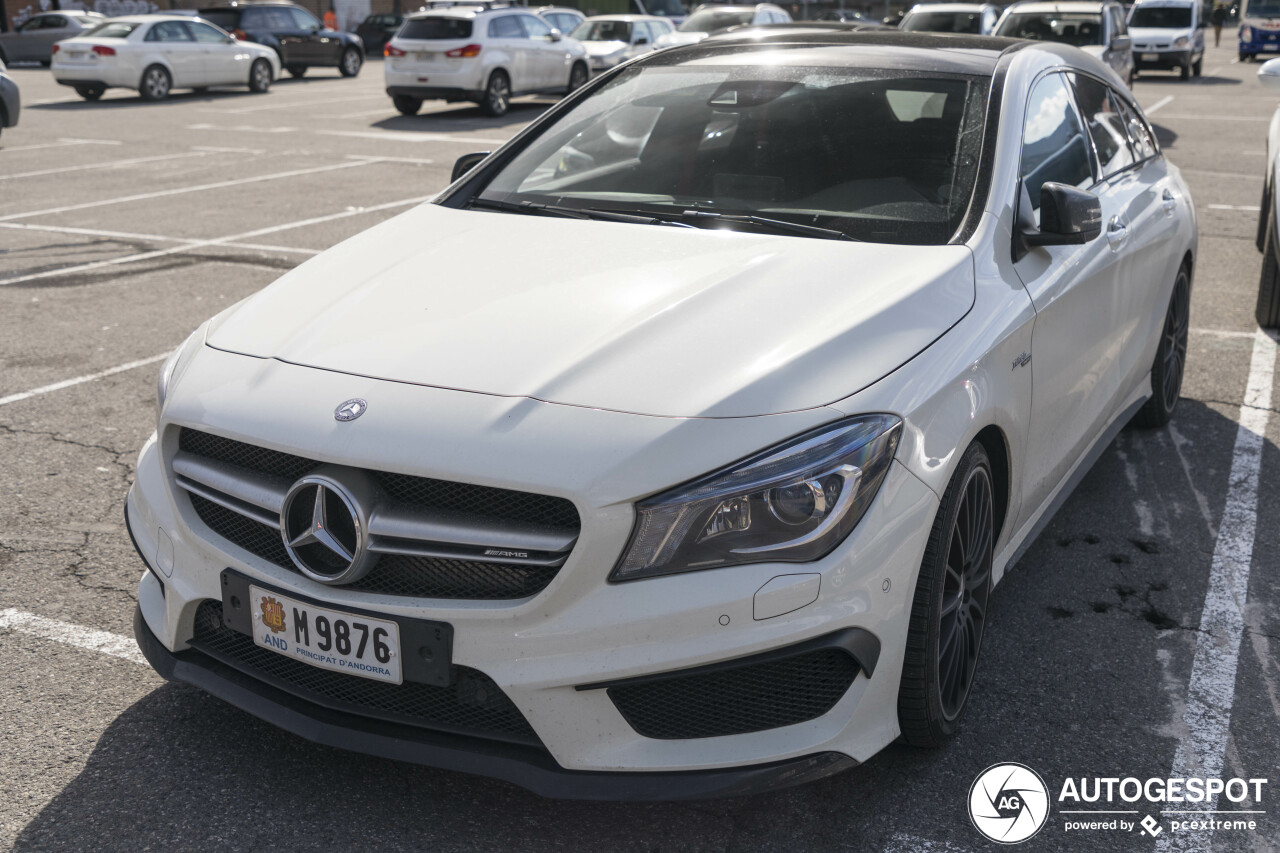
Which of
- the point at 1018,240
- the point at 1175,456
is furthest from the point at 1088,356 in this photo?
the point at 1175,456

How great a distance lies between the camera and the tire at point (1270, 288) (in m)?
6.61

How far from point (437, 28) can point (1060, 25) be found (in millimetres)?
9328

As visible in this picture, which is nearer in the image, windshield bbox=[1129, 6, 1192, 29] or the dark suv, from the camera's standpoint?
windshield bbox=[1129, 6, 1192, 29]

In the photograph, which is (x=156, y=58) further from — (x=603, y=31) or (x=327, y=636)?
(x=327, y=636)

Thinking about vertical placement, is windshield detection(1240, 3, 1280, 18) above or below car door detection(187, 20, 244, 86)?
above

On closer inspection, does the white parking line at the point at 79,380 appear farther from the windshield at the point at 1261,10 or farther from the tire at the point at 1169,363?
the windshield at the point at 1261,10

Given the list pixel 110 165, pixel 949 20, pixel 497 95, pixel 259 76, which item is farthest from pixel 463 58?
pixel 949 20

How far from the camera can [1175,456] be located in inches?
193

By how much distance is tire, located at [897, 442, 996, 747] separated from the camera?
2570mm

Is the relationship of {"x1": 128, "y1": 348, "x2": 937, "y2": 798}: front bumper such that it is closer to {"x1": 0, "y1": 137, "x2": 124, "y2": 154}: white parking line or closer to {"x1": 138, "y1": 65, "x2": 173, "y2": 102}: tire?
{"x1": 0, "y1": 137, "x2": 124, "y2": 154}: white parking line

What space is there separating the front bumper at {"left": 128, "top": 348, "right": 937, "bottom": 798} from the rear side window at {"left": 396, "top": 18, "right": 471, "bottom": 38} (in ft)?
58.5

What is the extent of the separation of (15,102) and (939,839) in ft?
49.3

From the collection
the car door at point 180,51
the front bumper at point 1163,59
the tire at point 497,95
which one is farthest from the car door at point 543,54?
the front bumper at point 1163,59

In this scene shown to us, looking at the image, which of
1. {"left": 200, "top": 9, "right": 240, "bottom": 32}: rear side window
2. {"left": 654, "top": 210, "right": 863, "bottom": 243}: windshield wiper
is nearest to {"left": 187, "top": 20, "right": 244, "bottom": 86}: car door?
{"left": 200, "top": 9, "right": 240, "bottom": 32}: rear side window
